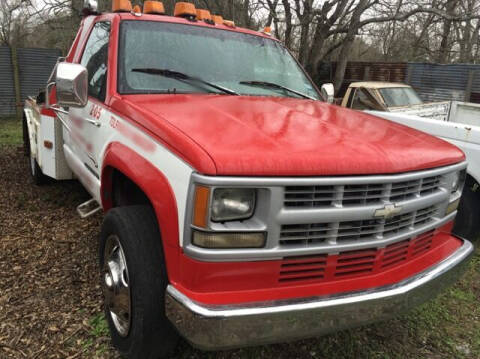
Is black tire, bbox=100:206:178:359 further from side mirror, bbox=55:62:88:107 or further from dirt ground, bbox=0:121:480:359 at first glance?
side mirror, bbox=55:62:88:107

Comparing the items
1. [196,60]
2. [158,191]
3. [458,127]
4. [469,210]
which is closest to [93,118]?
[196,60]

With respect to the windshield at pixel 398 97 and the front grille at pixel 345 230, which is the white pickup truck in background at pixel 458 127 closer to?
the windshield at pixel 398 97

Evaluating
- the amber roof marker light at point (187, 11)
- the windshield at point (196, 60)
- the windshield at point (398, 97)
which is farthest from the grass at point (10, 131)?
the windshield at point (398, 97)

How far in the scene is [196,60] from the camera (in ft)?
10.7

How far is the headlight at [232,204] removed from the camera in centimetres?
186

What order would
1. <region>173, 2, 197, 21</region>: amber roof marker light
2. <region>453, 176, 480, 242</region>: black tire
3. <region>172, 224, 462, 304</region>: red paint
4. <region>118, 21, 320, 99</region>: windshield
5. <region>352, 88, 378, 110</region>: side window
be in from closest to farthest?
<region>172, 224, 462, 304</region>: red paint < <region>118, 21, 320, 99</region>: windshield < <region>173, 2, 197, 21</region>: amber roof marker light < <region>453, 176, 480, 242</region>: black tire < <region>352, 88, 378, 110</region>: side window

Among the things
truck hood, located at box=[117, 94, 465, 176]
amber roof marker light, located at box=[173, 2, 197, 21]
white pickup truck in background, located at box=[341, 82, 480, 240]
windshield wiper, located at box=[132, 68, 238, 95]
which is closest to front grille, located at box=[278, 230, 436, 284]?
truck hood, located at box=[117, 94, 465, 176]

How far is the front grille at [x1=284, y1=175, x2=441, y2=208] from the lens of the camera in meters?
1.92

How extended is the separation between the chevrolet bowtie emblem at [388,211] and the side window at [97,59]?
201 centimetres

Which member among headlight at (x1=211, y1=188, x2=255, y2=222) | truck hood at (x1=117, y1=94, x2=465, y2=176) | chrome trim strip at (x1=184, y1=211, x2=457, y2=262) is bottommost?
chrome trim strip at (x1=184, y1=211, x2=457, y2=262)

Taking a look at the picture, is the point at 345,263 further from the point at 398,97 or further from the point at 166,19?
the point at 398,97

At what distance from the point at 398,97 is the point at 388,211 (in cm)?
684

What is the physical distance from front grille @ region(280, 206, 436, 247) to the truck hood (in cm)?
25

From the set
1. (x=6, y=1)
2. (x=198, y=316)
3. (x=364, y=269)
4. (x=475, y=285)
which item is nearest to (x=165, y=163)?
(x=198, y=316)
